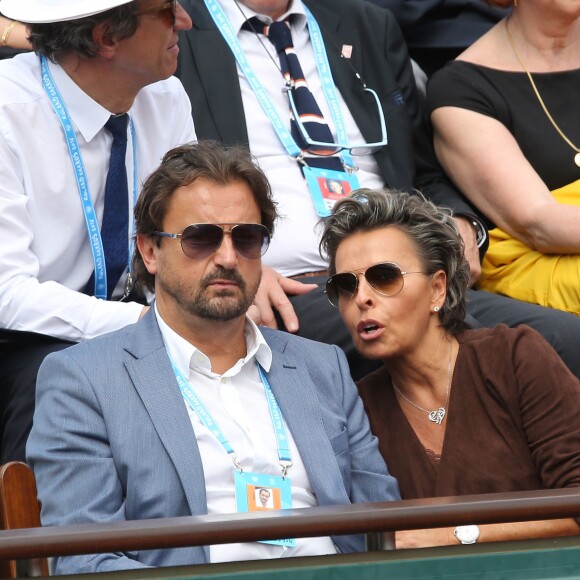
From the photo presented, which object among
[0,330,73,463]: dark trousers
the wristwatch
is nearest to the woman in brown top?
the wristwatch

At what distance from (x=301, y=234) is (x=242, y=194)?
0.85m

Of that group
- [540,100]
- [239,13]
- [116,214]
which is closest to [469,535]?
[116,214]

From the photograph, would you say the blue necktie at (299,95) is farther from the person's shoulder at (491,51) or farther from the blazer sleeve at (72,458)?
the blazer sleeve at (72,458)

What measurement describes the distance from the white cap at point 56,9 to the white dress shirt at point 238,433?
97 cm

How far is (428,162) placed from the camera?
175 inches

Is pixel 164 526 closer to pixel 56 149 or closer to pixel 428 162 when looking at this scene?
pixel 56 149

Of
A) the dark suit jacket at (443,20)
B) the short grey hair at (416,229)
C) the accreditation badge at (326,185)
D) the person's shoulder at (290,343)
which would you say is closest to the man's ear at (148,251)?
the person's shoulder at (290,343)

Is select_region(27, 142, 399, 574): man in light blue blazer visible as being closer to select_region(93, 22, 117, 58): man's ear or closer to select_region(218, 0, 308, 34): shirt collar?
select_region(93, 22, 117, 58): man's ear

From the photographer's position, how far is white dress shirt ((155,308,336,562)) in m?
2.74

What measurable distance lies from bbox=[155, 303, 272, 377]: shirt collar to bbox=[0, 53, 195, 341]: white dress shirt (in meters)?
0.37

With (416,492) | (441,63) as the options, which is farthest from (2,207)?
(441,63)

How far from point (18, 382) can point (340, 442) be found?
0.86 m

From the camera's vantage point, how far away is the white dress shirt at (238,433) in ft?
8.98

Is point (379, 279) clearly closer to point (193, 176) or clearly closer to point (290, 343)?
point (290, 343)
